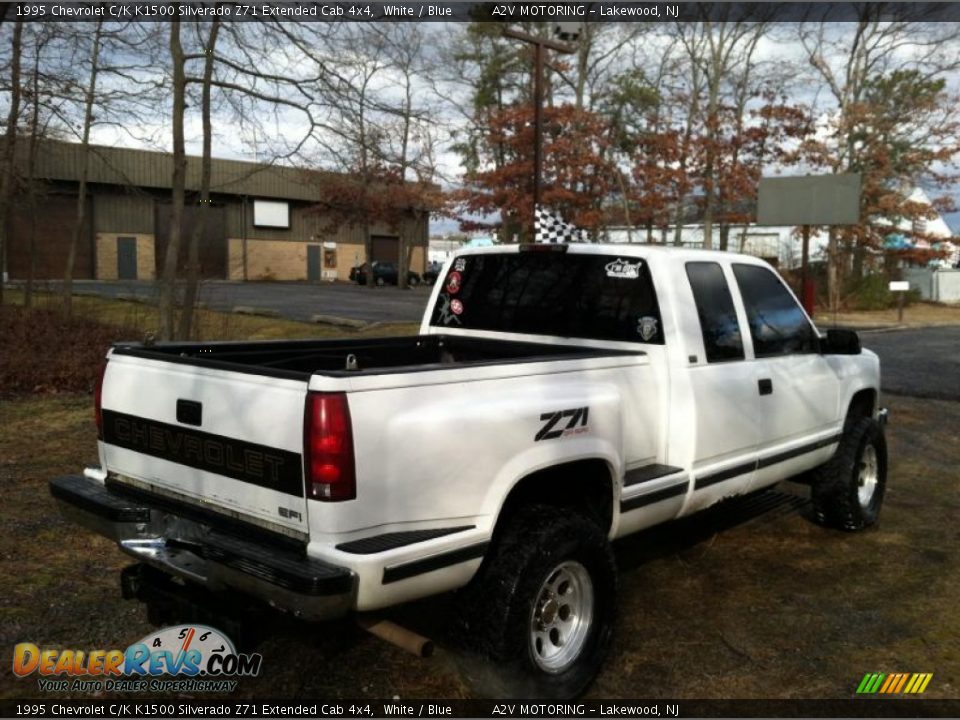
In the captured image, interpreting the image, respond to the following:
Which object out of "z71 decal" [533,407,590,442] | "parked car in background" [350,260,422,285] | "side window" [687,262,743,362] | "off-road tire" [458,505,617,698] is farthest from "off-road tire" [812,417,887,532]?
"parked car in background" [350,260,422,285]

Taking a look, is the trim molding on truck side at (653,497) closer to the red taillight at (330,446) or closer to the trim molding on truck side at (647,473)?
the trim molding on truck side at (647,473)

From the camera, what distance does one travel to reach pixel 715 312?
4297mm

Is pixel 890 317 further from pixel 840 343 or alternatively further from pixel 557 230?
pixel 840 343

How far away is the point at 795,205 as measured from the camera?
20.0 m

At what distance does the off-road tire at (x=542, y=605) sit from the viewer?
9.68ft

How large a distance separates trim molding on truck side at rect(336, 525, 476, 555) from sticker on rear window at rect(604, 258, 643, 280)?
1.85 meters

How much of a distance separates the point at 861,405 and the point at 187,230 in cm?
2940

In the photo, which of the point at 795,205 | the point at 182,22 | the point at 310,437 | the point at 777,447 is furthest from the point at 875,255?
the point at 310,437

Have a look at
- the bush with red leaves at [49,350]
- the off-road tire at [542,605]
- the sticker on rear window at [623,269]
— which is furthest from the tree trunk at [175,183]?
the off-road tire at [542,605]

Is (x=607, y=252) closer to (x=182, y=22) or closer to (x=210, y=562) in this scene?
(x=210, y=562)

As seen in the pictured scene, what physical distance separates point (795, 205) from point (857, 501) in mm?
16322

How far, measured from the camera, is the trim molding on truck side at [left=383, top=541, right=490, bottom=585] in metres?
2.63

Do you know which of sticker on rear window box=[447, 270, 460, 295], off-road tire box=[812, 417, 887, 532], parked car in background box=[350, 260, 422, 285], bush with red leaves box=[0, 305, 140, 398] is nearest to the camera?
sticker on rear window box=[447, 270, 460, 295]

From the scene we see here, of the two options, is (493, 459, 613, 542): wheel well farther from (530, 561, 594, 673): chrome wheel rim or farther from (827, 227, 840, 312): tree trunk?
(827, 227, 840, 312): tree trunk
